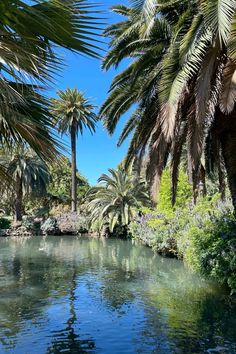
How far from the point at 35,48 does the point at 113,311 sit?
716 cm

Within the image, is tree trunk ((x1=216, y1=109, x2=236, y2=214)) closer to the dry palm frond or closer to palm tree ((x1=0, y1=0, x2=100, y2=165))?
the dry palm frond

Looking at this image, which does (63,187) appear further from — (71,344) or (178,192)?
(71,344)

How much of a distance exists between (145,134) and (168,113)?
3.21 metres

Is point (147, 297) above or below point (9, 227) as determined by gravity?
below

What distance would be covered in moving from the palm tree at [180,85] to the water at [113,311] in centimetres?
260

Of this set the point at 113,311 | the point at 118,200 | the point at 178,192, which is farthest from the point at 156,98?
the point at 118,200

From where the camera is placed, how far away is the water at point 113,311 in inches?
273

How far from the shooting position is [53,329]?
25.8ft

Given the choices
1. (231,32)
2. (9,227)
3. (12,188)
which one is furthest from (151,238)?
(9,227)

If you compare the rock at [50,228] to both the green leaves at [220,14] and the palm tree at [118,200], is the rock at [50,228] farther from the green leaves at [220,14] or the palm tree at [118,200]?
the green leaves at [220,14]

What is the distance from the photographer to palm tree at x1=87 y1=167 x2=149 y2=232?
31.3 meters

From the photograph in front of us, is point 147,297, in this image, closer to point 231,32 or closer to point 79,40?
point 231,32

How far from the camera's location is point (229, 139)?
32.1 feet

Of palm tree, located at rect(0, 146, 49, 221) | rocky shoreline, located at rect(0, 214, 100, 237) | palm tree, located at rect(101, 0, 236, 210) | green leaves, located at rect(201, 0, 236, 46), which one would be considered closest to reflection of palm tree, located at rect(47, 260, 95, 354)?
palm tree, located at rect(101, 0, 236, 210)
